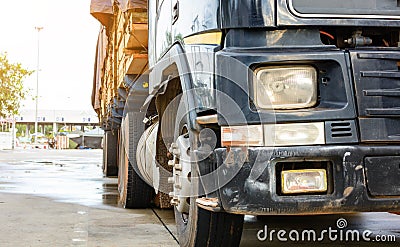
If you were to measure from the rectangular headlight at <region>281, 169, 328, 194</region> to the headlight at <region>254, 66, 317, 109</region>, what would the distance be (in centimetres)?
33

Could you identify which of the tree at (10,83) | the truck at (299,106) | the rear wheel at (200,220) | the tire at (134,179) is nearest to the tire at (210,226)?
the rear wheel at (200,220)

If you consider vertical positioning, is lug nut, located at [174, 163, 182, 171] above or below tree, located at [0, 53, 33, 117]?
below

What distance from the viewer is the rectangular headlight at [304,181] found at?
9.53 ft

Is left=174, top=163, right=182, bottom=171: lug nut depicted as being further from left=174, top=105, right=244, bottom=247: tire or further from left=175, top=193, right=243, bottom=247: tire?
left=175, top=193, right=243, bottom=247: tire

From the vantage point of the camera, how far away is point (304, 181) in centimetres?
291

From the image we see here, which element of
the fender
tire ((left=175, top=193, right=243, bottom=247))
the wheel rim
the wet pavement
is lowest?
the wet pavement

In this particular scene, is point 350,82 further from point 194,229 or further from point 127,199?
point 127,199

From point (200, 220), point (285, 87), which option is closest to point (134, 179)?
point (200, 220)

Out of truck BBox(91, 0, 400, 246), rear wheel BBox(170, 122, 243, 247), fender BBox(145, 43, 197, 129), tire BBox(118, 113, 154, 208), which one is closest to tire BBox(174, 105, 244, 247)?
rear wheel BBox(170, 122, 243, 247)

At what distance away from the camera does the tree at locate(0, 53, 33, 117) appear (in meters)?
34.9

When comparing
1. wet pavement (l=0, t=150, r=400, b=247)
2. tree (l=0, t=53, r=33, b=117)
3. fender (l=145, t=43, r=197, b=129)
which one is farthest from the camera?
tree (l=0, t=53, r=33, b=117)

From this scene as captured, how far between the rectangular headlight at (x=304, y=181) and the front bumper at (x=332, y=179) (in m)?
0.03

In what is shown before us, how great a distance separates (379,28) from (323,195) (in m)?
0.94

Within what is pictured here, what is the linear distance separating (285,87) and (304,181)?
1.56ft
